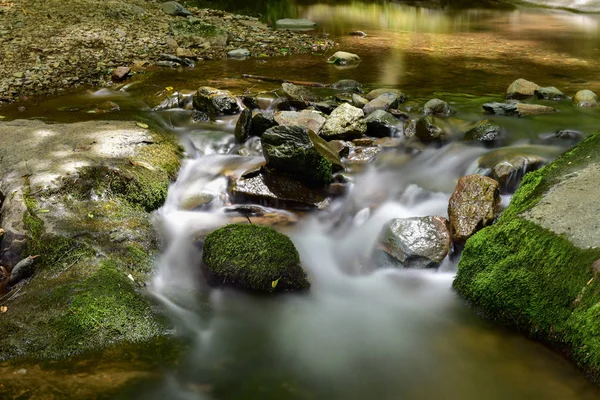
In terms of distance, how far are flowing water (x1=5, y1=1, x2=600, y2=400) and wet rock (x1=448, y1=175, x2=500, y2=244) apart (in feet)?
1.46

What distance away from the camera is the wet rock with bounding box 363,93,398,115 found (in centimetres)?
844

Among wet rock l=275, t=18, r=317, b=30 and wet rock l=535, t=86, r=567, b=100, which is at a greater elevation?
wet rock l=275, t=18, r=317, b=30

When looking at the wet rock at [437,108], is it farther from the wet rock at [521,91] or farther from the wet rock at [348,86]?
the wet rock at [348,86]

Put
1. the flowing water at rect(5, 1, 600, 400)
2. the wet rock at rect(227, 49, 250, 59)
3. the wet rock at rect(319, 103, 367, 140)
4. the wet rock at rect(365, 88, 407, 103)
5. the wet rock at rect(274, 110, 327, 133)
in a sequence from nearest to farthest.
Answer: the flowing water at rect(5, 1, 600, 400), the wet rock at rect(319, 103, 367, 140), the wet rock at rect(274, 110, 327, 133), the wet rock at rect(365, 88, 407, 103), the wet rock at rect(227, 49, 250, 59)

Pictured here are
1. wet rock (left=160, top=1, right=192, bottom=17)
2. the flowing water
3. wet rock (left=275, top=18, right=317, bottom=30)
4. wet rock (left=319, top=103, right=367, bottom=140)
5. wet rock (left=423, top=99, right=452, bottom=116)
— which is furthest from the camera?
wet rock (left=275, top=18, right=317, bottom=30)

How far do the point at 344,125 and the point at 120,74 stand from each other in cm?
576

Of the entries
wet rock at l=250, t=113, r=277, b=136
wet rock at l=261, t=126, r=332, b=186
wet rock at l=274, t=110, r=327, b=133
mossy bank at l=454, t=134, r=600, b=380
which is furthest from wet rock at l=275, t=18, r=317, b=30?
mossy bank at l=454, t=134, r=600, b=380

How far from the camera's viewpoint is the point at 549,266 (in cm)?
390

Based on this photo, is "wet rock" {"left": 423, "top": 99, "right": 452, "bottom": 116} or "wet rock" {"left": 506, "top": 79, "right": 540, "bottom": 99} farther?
"wet rock" {"left": 506, "top": 79, "right": 540, "bottom": 99}

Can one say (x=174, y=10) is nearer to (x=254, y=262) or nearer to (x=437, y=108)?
(x=437, y=108)

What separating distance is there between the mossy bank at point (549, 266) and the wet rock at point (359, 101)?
4.24 metres

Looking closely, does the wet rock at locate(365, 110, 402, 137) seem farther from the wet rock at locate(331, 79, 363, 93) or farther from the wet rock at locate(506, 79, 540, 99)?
the wet rock at locate(506, 79, 540, 99)

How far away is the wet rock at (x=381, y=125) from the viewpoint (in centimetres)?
761

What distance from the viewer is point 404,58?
13.5m
